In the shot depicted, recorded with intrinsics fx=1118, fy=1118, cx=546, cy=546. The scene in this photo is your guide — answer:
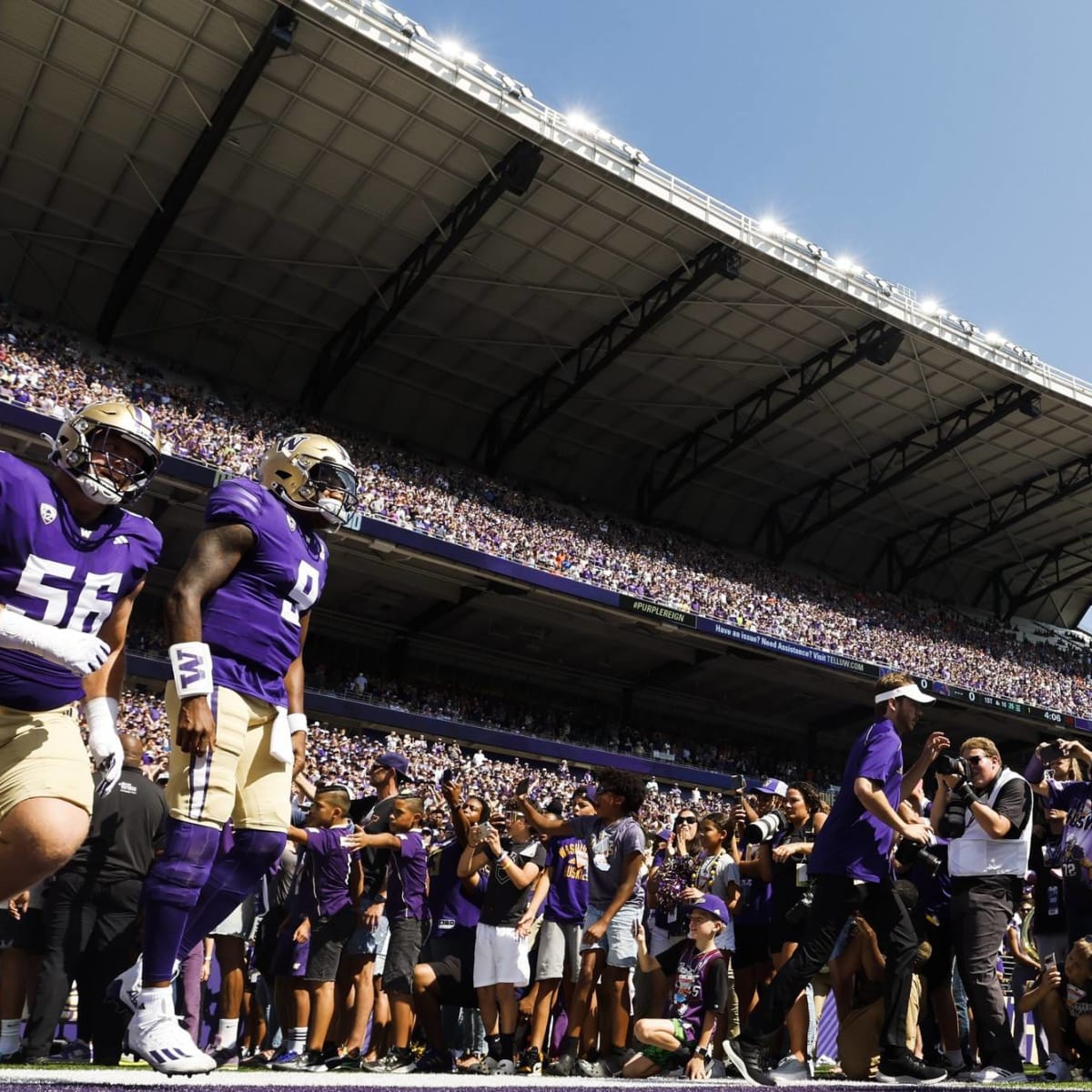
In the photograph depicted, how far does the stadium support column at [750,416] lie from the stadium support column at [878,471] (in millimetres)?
4093

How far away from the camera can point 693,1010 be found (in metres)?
6.33

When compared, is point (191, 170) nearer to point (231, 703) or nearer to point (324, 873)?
point (324, 873)

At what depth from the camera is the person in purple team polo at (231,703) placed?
377cm

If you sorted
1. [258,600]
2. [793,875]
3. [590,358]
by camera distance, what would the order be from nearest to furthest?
1. [258,600]
2. [793,875]
3. [590,358]

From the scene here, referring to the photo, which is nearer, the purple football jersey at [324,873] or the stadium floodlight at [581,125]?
the purple football jersey at [324,873]

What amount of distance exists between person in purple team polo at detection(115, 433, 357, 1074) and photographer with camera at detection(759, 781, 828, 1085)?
348 centimetres

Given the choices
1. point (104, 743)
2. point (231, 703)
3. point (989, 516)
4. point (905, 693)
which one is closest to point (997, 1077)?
point (905, 693)

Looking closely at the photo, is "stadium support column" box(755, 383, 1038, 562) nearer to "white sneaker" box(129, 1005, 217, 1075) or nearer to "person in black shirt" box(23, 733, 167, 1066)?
"person in black shirt" box(23, 733, 167, 1066)

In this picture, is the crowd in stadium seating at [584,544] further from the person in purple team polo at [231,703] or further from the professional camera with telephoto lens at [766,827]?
the person in purple team polo at [231,703]

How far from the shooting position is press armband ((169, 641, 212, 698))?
3.84m

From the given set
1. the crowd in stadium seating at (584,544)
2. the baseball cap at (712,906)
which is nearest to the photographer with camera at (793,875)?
the baseball cap at (712,906)

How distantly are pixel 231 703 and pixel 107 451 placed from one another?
100 centimetres

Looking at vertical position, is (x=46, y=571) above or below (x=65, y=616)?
above

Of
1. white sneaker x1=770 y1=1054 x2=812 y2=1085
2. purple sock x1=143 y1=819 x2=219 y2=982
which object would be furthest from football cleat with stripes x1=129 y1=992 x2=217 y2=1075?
white sneaker x1=770 y1=1054 x2=812 y2=1085
